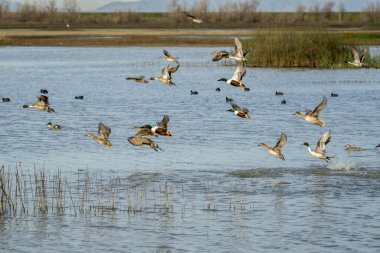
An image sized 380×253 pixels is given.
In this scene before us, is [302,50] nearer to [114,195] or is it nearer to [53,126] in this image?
[53,126]

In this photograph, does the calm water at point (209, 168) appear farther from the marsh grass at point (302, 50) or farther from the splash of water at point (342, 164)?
the marsh grass at point (302, 50)

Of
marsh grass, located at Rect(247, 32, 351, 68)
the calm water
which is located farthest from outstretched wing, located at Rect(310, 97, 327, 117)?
marsh grass, located at Rect(247, 32, 351, 68)

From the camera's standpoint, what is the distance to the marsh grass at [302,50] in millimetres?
53125

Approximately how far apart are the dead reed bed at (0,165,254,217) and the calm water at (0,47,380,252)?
67 millimetres

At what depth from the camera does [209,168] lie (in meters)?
20.9

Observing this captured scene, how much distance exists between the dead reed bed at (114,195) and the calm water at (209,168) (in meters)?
0.07

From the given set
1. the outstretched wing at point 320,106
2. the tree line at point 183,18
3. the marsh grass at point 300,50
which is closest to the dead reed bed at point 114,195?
the outstretched wing at point 320,106

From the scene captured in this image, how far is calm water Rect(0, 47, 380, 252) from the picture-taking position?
1460 cm

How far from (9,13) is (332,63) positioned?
100 meters

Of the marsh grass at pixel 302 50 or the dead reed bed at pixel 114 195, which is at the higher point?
the marsh grass at pixel 302 50

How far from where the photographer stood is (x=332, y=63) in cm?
5525

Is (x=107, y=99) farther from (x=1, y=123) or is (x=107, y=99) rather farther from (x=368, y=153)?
(x=368, y=153)

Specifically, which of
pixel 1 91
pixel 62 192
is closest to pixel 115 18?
pixel 1 91

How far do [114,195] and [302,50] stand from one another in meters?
37.7
